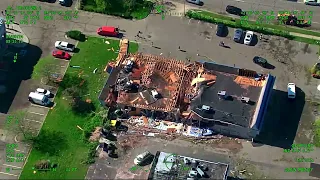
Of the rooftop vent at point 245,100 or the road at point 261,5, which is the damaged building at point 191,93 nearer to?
the rooftop vent at point 245,100

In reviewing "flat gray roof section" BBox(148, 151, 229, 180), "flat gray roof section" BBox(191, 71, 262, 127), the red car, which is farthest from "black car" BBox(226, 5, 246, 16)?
"flat gray roof section" BBox(148, 151, 229, 180)

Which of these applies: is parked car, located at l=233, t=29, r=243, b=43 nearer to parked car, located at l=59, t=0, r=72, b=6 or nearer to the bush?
the bush

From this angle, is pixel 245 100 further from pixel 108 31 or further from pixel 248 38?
pixel 108 31

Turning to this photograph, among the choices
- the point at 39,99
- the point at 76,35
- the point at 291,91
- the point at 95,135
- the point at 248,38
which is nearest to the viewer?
the point at 95,135

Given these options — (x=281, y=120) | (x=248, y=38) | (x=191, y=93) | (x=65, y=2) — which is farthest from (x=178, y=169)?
(x=65, y=2)

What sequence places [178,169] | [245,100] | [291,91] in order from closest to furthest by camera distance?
[178,169]
[245,100]
[291,91]
